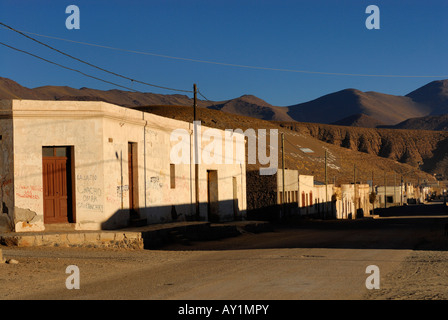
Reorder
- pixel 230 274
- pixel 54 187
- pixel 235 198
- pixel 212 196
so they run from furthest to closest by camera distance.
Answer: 1. pixel 235 198
2. pixel 212 196
3. pixel 54 187
4. pixel 230 274

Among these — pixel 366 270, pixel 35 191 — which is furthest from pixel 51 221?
pixel 366 270

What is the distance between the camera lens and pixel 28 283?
12.1m

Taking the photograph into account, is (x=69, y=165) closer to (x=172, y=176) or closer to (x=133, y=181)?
(x=133, y=181)

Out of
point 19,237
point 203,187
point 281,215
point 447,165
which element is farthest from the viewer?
point 447,165

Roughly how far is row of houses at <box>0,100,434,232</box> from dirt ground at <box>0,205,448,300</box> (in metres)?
2.78

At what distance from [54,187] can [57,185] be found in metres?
0.12

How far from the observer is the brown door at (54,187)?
21.4 meters

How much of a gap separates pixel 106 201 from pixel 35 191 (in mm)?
2466

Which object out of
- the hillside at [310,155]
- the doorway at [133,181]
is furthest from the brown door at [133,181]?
the hillside at [310,155]

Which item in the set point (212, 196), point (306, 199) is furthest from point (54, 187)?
point (306, 199)

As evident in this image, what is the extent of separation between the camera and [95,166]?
2166cm

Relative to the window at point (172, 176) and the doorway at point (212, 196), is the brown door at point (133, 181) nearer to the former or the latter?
the window at point (172, 176)

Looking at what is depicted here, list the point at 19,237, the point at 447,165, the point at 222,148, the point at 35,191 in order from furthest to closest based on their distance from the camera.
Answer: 1. the point at 447,165
2. the point at 222,148
3. the point at 35,191
4. the point at 19,237

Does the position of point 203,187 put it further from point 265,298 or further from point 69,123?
point 265,298
